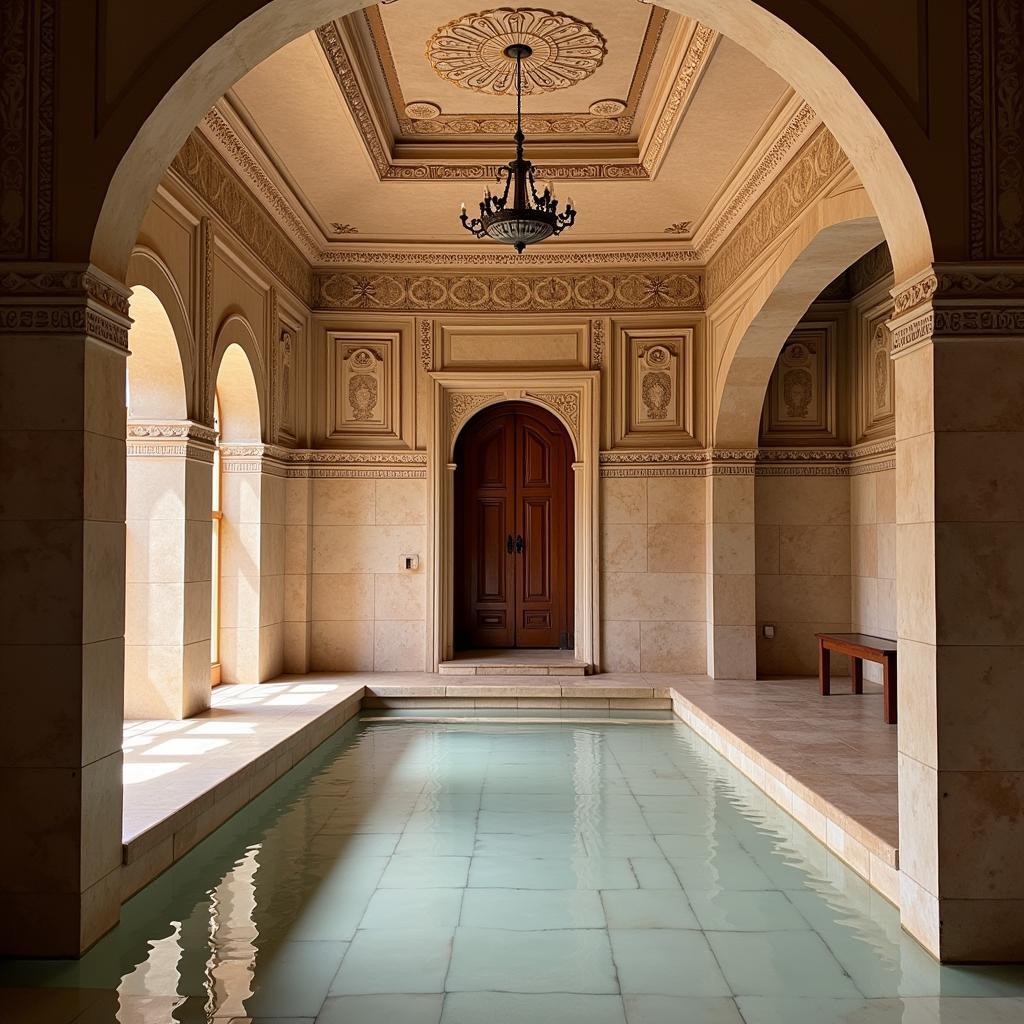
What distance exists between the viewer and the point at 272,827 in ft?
16.7

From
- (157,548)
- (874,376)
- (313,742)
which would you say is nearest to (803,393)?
(874,376)

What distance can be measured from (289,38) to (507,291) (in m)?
6.20

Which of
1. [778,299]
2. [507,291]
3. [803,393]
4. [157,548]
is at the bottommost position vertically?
[157,548]

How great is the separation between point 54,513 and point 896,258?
3.20m

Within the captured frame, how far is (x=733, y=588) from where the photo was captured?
951 centimetres

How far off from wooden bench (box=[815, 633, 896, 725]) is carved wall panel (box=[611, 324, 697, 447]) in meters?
2.55

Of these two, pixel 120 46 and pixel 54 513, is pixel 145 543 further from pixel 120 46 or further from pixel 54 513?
pixel 120 46

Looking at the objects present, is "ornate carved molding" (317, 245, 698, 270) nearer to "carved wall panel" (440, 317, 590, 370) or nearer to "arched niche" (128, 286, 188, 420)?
"carved wall panel" (440, 317, 590, 370)

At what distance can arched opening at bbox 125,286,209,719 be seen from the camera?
21.8 feet

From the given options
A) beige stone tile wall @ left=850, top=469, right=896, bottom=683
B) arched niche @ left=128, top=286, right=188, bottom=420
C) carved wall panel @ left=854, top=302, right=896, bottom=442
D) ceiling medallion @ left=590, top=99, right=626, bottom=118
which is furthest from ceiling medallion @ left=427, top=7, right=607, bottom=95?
beige stone tile wall @ left=850, top=469, right=896, bottom=683

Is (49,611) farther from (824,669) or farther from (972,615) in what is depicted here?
(824,669)

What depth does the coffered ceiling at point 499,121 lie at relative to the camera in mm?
6219

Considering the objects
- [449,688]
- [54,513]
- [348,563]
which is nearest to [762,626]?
[449,688]

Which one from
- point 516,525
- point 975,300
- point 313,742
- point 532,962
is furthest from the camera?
point 516,525
